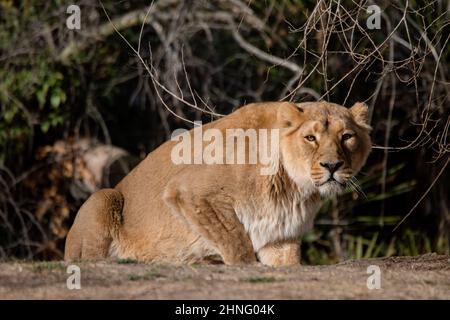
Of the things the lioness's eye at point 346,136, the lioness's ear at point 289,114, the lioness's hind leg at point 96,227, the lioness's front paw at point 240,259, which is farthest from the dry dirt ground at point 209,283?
the lioness's hind leg at point 96,227

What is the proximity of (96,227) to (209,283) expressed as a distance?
2238mm

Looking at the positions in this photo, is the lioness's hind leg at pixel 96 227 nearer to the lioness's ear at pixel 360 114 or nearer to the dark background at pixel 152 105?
the lioness's ear at pixel 360 114

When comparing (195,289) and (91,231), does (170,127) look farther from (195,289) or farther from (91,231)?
(195,289)

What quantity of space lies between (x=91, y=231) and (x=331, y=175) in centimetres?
193

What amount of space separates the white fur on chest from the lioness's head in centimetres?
18

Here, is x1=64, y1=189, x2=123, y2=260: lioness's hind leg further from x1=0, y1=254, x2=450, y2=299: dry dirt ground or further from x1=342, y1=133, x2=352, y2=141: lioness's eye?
x1=342, y1=133, x2=352, y2=141: lioness's eye

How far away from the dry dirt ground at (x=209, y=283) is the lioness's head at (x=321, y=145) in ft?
2.39

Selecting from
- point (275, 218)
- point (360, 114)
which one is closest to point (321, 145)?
point (360, 114)

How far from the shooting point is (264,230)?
6254 mm

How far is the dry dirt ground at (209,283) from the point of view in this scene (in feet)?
14.7

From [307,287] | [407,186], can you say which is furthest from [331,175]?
[407,186]

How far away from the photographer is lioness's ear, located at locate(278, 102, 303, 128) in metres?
6.07

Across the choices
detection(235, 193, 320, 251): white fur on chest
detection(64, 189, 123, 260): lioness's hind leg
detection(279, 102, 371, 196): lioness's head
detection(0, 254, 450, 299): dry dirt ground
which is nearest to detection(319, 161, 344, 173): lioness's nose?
detection(279, 102, 371, 196): lioness's head

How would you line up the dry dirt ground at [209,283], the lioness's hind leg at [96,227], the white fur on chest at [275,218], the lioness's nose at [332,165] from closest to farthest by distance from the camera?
the dry dirt ground at [209,283] → the lioness's nose at [332,165] → the white fur on chest at [275,218] → the lioness's hind leg at [96,227]
